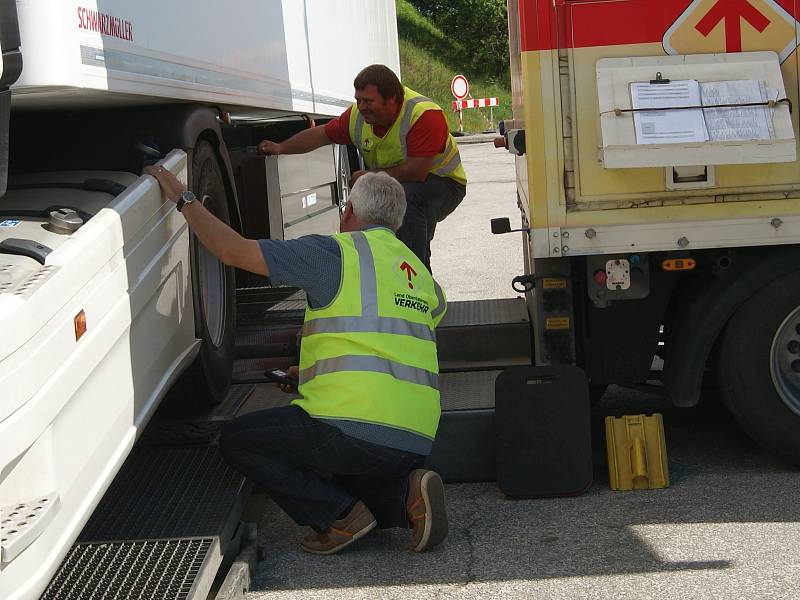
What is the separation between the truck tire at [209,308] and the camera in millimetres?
5117

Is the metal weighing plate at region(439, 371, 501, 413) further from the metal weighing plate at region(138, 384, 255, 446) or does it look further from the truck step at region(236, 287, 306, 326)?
the truck step at region(236, 287, 306, 326)

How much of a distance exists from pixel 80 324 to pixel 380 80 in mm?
3295

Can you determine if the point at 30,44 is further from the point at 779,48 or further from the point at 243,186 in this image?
the point at 243,186

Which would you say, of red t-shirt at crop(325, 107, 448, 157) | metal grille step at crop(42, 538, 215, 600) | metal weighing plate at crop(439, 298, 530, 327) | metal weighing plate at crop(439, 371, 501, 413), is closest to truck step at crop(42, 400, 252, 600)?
metal grille step at crop(42, 538, 215, 600)

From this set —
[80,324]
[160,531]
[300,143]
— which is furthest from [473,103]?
[80,324]

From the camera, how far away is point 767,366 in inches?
202

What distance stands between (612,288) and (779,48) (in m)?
1.18

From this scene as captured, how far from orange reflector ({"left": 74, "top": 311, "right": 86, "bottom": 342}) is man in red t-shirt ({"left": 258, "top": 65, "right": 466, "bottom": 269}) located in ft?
9.97

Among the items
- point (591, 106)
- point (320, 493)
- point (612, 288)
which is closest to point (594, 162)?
point (591, 106)

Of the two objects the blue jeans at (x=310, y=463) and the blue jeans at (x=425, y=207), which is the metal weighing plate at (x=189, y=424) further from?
the blue jeans at (x=425, y=207)

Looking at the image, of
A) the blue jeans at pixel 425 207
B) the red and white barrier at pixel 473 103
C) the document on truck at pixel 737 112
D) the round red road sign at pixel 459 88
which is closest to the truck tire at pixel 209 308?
the blue jeans at pixel 425 207

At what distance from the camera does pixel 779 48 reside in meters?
4.88

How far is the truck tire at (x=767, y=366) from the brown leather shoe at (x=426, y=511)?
4.89ft

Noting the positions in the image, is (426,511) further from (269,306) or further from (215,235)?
(269,306)
